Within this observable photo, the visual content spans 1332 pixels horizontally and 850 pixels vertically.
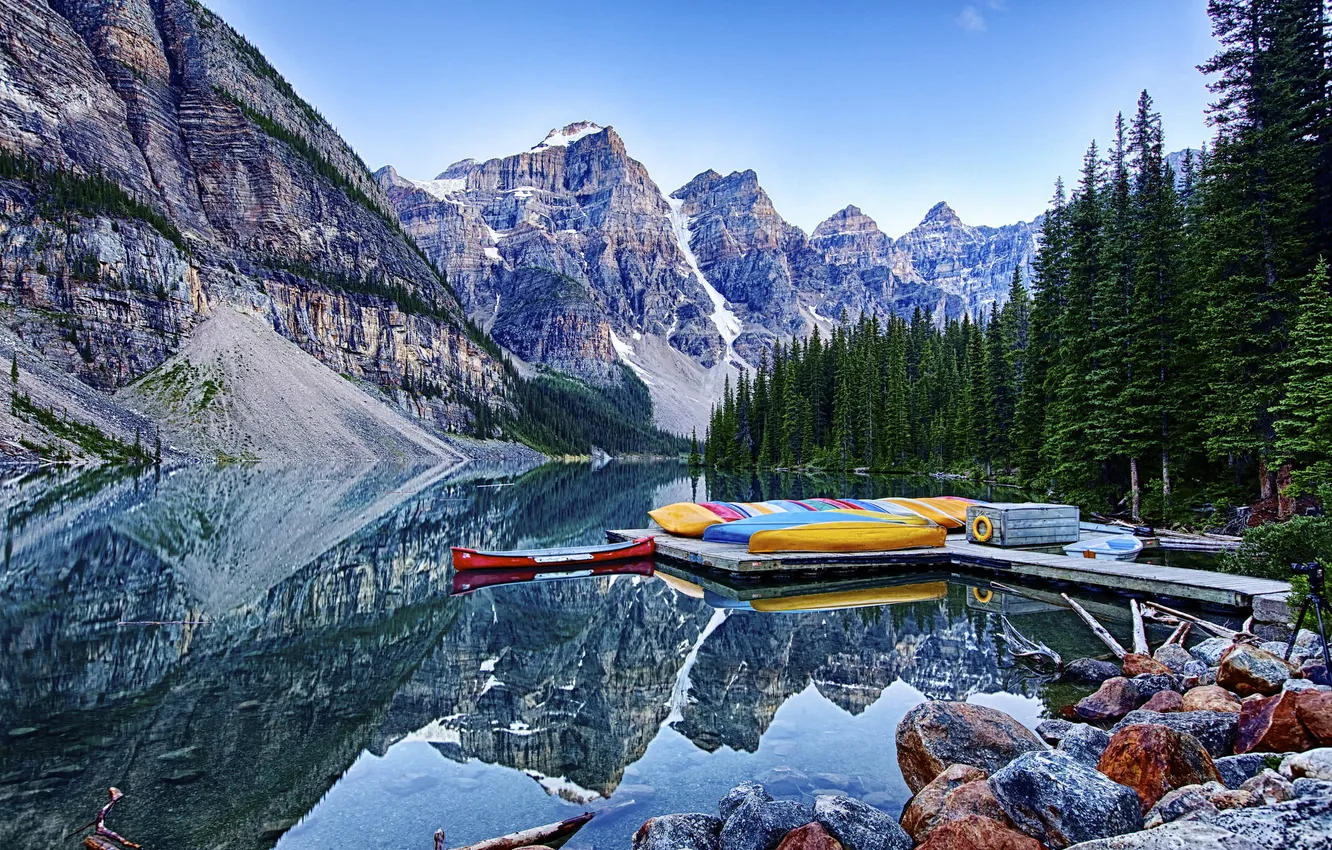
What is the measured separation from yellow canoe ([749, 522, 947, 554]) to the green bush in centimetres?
821

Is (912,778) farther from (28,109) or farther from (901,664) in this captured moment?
(28,109)

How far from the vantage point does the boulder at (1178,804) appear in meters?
5.76

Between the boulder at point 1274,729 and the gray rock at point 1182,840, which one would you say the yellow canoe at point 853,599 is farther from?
the gray rock at point 1182,840

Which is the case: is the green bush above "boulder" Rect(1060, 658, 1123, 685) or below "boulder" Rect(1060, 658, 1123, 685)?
above

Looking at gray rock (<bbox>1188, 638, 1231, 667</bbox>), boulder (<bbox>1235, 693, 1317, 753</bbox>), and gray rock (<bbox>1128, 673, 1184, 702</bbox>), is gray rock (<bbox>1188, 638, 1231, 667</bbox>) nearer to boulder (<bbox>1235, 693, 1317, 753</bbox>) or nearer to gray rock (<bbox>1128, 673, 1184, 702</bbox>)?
gray rock (<bbox>1128, 673, 1184, 702</bbox>)

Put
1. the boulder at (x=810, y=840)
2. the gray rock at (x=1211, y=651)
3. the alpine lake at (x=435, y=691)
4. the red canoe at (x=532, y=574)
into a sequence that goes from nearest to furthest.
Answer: the boulder at (x=810, y=840) → the alpine lake at (x=435, y=691) → the gray rock at (x=1211, y=651) → the red canoe at (x=532, y=574)

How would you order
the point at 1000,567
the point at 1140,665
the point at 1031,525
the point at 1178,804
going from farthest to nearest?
1. the point at 1031,525
2. the point at 1000,567
3. the point at 1140,665
4. the point at 1178,804

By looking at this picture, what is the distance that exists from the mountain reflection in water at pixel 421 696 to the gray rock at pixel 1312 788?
170 inches

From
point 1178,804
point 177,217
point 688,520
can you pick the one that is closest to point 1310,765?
point 1178,804

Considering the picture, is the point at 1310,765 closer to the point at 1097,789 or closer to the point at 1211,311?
the point at 1097,789

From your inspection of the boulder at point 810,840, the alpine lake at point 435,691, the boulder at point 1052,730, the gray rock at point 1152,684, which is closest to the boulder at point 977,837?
the boulder at point 810,840

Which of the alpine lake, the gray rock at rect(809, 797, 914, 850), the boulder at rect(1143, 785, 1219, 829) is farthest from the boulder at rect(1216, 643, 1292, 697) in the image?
the gray rock at rect(809, 797, 914, 850)

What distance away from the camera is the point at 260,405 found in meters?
112

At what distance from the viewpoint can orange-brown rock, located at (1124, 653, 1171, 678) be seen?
11.5 m
